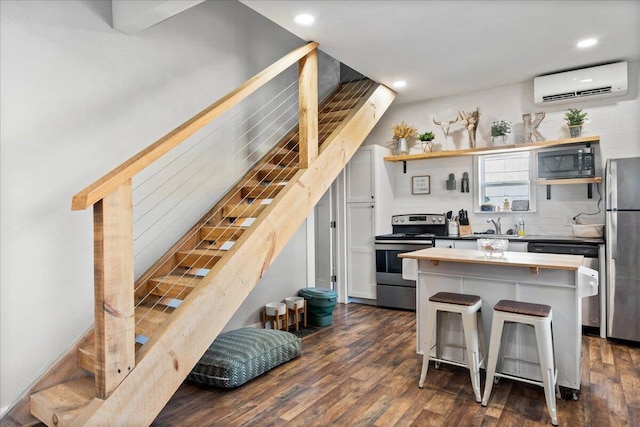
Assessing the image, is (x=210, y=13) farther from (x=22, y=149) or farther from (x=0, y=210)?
(x=0, y=210)

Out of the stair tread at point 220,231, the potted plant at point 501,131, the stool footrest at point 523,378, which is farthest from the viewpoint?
the potted plant at point 501,131

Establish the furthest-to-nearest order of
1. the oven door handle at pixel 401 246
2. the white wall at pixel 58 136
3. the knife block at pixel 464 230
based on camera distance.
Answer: the knife block at pixel 464 230 < the oven door handle at pixel 401 246 < the white wall at pixel 58 136

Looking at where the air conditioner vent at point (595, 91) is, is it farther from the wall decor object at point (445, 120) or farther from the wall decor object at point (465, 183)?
the wall decor object at point (465, 183)

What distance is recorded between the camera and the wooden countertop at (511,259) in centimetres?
260

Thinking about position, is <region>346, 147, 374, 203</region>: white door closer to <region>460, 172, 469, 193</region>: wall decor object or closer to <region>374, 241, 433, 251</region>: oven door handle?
<region>374, 241, 433, 251</region>: oven door handle

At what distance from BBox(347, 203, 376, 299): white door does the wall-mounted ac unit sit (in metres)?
2.46

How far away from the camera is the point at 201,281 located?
7.89 feet

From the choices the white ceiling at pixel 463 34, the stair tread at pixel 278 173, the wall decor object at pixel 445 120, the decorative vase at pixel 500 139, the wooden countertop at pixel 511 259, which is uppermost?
the white ceiling at pixel 463 34

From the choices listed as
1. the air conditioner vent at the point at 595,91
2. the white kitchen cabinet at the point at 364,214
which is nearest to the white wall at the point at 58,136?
the white kitchen cabinet at the point at 364,214

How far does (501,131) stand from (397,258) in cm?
205

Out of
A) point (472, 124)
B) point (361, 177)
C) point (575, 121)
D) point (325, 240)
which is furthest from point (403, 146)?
point (575, 121)

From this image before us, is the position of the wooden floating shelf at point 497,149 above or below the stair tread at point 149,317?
above

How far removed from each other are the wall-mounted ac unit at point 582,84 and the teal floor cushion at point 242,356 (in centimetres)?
398

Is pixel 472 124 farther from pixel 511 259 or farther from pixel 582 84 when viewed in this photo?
pixel 511 259
